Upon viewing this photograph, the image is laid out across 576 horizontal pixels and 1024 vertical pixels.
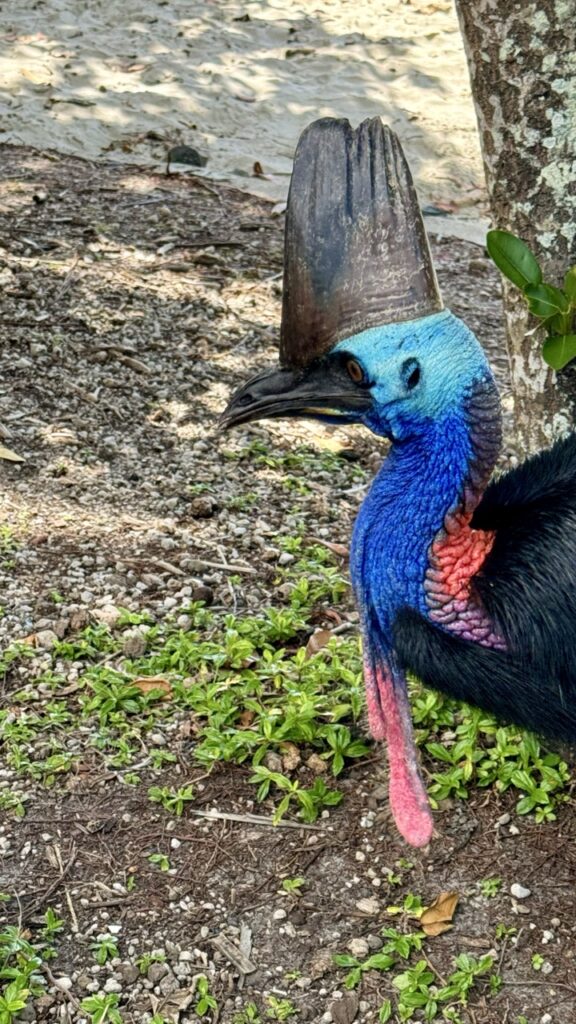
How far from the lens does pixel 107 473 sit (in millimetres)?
3861

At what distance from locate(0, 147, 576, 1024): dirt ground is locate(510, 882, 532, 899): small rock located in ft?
0.04

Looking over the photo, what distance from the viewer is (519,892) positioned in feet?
8.41

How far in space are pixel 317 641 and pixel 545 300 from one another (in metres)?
1.04

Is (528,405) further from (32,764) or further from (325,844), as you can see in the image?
(32,764)

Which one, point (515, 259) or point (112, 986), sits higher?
point (515, 259)

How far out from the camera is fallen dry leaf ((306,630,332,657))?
316 cm

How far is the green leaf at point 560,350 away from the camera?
8.43 feet

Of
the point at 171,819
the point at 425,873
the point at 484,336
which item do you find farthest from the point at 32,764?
the point at 484,336

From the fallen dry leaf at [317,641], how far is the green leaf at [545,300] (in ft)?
3.25

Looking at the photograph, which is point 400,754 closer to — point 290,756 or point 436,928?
point 436,928

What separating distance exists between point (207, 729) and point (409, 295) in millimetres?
1155

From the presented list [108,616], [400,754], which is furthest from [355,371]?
[108,616]

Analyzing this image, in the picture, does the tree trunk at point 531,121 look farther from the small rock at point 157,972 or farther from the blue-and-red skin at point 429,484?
the small rock at point 157,972

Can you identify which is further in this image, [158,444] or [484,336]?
[484,336]
